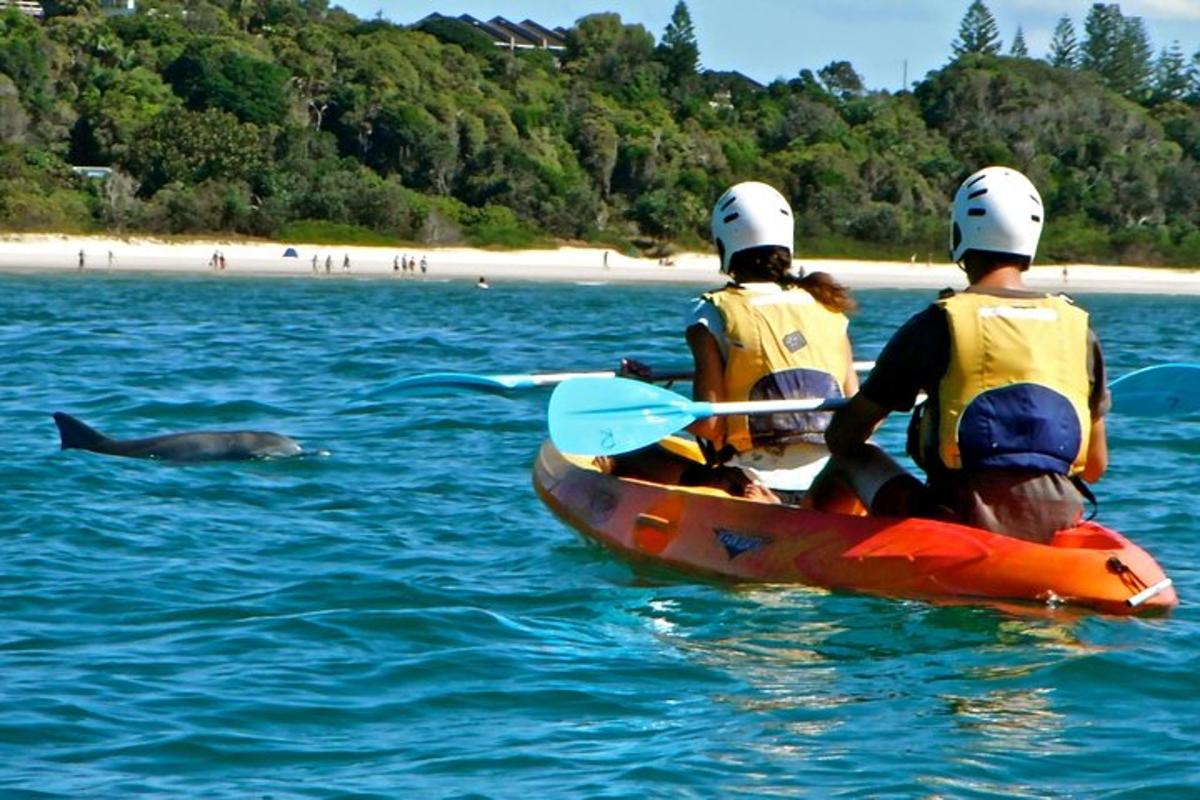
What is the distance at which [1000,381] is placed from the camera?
756 cm

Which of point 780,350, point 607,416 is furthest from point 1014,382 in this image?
point 607,416

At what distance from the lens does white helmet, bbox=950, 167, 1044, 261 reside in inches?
301

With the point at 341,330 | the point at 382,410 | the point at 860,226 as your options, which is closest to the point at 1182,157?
the point at 860,226

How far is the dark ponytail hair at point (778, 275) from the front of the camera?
8.73 meters

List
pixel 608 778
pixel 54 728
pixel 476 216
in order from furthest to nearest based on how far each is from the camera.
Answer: pixel 476 216 → pixel 54 728 → pixel 608 778

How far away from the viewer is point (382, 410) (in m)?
16.5

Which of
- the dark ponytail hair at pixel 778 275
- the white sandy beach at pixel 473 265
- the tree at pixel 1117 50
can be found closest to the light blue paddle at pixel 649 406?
the dark ponytail hair at pixel 778 275

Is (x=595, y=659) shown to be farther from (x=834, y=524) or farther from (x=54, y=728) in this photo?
(x=54, y=728)

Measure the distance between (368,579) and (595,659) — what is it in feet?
6.08

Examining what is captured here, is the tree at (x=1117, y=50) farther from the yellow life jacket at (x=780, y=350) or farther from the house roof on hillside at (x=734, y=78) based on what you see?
the yellow life jacket at (x=780, y=350)

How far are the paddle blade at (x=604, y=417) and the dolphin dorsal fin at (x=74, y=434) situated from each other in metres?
4.84

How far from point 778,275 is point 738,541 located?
1.15 meters

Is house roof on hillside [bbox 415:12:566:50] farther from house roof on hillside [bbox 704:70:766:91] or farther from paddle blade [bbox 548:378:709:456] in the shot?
paddle blade [bbox 548:378:709:456]

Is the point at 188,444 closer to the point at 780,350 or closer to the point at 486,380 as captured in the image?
the point at 486,380
